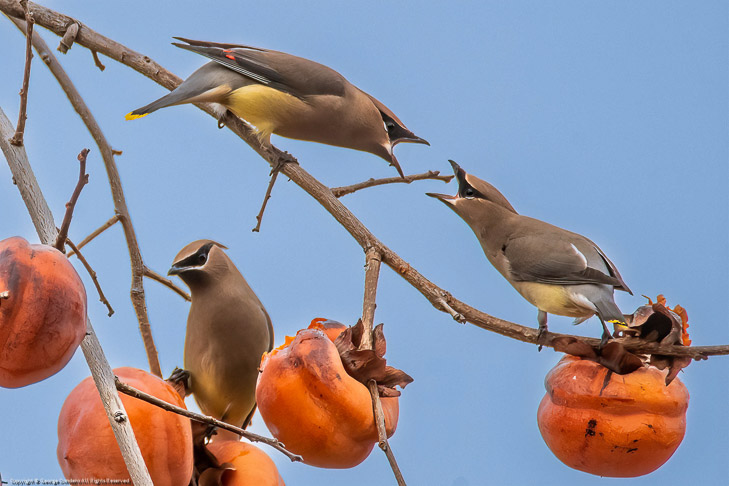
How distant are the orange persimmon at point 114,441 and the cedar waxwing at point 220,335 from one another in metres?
0.28

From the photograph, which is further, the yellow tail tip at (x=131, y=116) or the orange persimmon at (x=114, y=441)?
the yellow tail tip at (x=131, y=116)

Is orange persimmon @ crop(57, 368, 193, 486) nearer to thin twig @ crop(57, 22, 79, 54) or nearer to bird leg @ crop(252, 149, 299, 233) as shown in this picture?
bird leg @ crop(252, 149, 299, 233)

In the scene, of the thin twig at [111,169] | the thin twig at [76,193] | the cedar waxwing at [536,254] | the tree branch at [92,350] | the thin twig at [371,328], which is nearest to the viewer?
the tree branch at [92,350]

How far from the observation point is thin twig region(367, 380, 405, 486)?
4.01 feet

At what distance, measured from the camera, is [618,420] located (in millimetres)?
1555

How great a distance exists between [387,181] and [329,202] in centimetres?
31

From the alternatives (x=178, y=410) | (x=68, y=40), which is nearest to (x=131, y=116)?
(x=68, y=40)

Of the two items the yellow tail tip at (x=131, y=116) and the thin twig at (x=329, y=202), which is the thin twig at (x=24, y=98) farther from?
the yellow tail tip at (x=131, y=116)

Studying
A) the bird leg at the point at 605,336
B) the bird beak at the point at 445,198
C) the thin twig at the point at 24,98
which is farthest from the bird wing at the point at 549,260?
the thin twig at the point at 24,98

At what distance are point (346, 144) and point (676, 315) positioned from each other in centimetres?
114

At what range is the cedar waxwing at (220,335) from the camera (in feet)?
5.56

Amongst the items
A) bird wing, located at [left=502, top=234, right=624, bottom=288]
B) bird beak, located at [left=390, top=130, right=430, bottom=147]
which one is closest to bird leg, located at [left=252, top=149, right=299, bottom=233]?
bird beak, located at [left=390, top=130, right=430, bottom=147]

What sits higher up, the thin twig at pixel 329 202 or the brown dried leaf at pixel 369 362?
the thin twig at pixel 329 202

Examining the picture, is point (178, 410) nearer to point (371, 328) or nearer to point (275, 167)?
point (371, 328)
